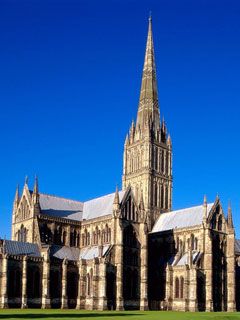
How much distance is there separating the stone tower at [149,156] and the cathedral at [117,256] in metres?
1.83

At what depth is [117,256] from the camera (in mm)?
98875

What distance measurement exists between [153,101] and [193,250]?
43.4m

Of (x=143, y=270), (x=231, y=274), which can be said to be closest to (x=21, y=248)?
(x=143, y=270)

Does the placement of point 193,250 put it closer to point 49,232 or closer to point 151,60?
point 49,232

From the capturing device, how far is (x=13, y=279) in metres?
91.1

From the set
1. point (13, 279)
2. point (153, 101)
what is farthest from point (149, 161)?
point (13, 279)

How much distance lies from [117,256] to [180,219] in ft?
66.0

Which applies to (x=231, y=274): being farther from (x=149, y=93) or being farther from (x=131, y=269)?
(x=149, y=93)

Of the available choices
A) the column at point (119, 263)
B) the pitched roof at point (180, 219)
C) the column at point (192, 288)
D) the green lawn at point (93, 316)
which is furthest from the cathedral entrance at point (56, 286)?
the pitched roof at point (180, 219)

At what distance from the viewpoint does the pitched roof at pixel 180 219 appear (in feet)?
358

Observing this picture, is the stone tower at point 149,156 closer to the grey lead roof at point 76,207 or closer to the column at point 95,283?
the grey lead roof at point 76,207

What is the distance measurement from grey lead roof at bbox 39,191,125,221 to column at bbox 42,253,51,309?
50.8 feet

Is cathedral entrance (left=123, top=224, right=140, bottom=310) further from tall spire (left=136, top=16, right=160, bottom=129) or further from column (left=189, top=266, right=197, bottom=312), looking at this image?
tall spire (left=136, top=16, right=160, bottom=129)

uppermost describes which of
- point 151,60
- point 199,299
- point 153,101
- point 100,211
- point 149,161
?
point 151,60
